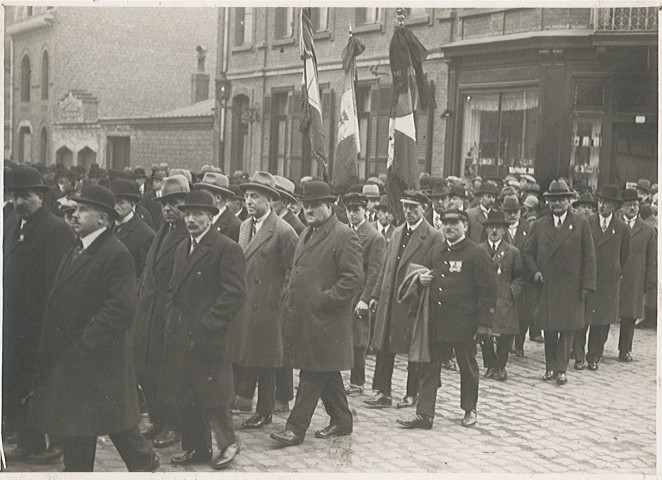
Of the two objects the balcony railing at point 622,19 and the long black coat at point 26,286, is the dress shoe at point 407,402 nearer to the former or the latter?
the long black coat at point 26,286

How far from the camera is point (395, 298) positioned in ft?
27.9

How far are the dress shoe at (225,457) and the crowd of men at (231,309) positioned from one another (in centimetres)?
2

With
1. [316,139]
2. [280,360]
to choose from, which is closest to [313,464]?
[280,360]

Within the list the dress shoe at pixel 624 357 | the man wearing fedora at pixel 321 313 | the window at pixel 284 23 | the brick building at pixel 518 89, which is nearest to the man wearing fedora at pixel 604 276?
the dress shoe at pixel 624 357

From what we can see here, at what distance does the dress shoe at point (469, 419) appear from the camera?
781 cm

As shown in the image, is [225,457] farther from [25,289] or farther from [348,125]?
[348,125]

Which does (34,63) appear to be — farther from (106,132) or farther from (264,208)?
(264,208)

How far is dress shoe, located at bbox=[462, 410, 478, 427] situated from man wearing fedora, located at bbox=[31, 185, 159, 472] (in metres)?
3.36

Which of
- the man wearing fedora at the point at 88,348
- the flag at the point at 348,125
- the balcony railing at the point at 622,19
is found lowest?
the man wearing fedora at the point at 88,348

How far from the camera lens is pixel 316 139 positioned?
11523 mm

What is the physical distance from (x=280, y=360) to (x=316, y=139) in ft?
15.1

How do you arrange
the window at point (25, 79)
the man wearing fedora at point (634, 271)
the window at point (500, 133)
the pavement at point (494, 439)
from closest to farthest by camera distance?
the pavement at point (494, 439) → the man wearing fedora at point (634, 271) → the window at point (500, 133) → the window at point (25, 79)

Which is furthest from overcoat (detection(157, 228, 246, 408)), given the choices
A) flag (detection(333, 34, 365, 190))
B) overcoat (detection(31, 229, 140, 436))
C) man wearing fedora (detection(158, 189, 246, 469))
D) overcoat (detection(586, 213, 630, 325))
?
overcoat (detection(586, 213, 630, 325))

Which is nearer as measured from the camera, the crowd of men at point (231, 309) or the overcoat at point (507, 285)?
the crowd of men at point (231, 309)
